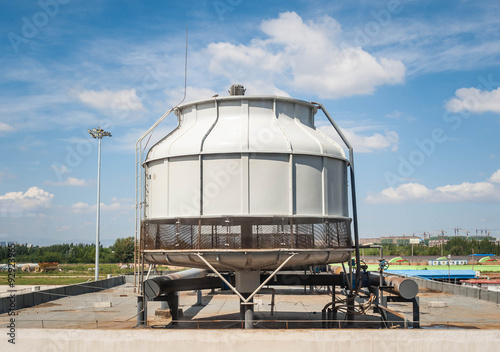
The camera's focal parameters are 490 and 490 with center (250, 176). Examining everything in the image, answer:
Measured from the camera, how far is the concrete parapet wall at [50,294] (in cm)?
2888

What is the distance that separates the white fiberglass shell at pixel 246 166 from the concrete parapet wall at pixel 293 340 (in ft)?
15.1

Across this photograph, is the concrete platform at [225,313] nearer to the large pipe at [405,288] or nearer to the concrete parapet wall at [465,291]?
the concrete parapet wall at [465,291]

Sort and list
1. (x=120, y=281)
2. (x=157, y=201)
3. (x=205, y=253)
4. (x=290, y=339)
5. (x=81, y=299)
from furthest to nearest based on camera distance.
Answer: (x=120, y=281), (x=81, y=299), (x=157, y=201), (x=205, y=253), (x=290, y=339)

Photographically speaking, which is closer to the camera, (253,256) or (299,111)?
(253,256)

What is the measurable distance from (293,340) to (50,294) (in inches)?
911

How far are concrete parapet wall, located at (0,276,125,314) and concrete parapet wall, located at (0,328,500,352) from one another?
12.7 m

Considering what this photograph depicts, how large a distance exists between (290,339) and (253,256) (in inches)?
133

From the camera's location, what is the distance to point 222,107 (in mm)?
21781

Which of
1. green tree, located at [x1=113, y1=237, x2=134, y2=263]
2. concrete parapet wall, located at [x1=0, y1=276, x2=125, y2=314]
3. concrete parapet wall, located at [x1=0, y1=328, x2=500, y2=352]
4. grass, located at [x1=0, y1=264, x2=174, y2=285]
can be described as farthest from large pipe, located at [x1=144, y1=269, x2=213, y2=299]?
green tree, located at [x1=113, y1=237, x2=134, y2=263]

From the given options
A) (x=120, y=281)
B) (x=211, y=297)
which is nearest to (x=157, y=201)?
(x=211, y=297)

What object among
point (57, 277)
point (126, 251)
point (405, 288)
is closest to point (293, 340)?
point (405, 288)

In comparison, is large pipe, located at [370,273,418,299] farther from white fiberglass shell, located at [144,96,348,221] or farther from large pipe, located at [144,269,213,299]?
large pipe, located at [144,269,213,299]

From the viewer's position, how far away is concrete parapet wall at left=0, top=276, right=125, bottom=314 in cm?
2888

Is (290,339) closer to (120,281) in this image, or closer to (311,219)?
(311,219)
